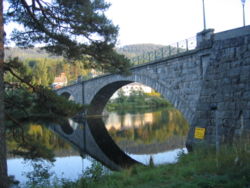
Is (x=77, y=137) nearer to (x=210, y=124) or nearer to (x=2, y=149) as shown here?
(x=210, y=124)

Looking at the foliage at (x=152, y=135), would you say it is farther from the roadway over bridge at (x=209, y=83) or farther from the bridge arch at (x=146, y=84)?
the bridge arch at (x=146, y=84)

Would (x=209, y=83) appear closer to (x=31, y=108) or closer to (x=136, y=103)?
(x=31, y=108)

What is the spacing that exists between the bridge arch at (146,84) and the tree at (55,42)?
1.01 metres

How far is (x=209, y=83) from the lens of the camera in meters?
9.45

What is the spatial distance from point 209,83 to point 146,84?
792 cm

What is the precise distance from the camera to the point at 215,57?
945 cm

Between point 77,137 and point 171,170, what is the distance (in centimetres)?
1556

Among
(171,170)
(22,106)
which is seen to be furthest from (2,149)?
(171,170)

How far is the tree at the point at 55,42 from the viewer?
579 centimetres

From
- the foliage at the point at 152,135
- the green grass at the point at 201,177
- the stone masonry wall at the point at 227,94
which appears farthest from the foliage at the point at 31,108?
the foliage at the point at 152,135

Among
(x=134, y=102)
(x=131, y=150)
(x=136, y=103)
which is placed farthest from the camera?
(x=134, y=102)

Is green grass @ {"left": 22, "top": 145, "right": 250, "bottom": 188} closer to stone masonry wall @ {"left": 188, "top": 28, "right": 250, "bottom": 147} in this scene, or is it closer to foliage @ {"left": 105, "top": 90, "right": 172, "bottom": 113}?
stone masonry wall @ {"left": 188, "top": 28, "right": 250, "bottom": 147}

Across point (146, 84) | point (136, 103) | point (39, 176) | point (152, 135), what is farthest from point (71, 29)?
point (136, 103)

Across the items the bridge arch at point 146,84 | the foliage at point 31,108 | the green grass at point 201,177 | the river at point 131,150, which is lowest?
the river at point 131,150
